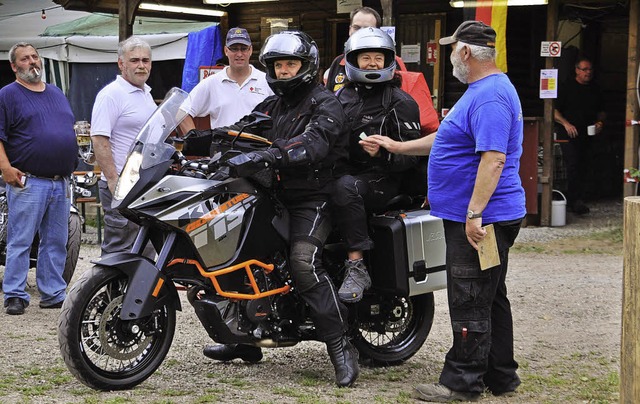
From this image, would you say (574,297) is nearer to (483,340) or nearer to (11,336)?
(483,340)

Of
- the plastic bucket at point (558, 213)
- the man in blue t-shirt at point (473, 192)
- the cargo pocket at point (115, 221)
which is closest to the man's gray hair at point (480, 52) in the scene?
the man in blue t-shirt at point (473, 192)

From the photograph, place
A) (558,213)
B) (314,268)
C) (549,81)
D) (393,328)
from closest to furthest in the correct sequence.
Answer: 1. (314,268)
2. (393,328)
3. (549,81)
4. (558,213)

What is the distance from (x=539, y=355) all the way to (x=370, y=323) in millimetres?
1243

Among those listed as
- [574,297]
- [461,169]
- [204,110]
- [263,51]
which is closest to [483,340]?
[461,169]

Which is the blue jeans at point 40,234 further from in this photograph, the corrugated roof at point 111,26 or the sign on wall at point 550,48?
the corrugated roof at point 111,26

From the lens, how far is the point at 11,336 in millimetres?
6980

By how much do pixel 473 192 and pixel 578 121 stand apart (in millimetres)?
9006

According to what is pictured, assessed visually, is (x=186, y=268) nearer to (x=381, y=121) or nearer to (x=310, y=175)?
(x=310, y=175)

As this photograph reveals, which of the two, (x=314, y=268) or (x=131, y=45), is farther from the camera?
(x=131, y=45)

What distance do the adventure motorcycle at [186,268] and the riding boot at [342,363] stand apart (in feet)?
0.45

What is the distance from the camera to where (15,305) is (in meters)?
7.81

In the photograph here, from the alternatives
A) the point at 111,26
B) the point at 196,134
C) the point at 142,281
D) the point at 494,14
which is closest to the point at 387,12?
the point at 494,14

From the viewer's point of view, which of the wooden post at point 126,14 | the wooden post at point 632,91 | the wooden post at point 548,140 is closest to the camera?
the wooden post at point 632,91

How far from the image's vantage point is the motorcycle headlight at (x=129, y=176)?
5.25 meters
